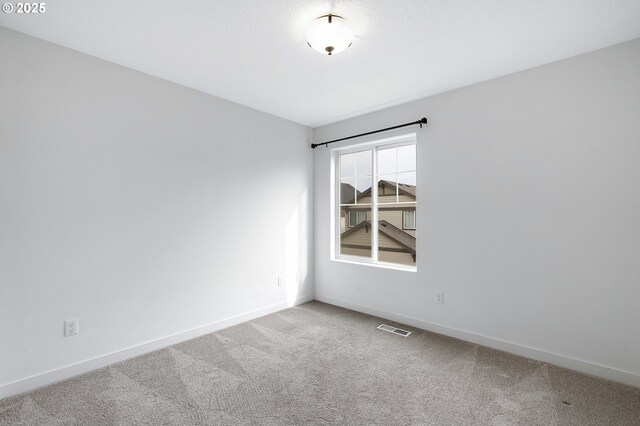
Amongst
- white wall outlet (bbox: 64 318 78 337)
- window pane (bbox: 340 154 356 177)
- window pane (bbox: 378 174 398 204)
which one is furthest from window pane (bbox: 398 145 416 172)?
white wall outlet (bbox: 64 318 78 337)

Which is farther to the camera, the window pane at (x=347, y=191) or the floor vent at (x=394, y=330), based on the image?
the window pane at (x=347, y=191)

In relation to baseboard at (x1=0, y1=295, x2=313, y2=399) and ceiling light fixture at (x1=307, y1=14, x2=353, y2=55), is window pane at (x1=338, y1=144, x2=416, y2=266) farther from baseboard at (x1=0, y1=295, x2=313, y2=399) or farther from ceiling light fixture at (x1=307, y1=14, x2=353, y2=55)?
ceiling light fixture at (x1=307, y1=14, x2=353, y2=55)

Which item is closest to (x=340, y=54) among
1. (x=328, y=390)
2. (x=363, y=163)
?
(x=363, y=163)

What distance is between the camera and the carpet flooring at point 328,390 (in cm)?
193

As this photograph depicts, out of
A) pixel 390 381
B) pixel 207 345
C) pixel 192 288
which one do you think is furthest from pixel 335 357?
pixel 192 288

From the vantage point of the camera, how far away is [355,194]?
4.27 m

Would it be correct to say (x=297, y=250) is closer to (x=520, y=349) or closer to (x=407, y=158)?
(x=407, y=158)

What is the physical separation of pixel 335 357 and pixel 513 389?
1355mm

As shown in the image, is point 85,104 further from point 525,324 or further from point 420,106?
point 525,324

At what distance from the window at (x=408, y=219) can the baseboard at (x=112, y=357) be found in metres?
2.02
